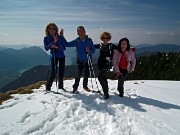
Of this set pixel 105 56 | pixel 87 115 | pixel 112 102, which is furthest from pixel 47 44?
pixel 87 115

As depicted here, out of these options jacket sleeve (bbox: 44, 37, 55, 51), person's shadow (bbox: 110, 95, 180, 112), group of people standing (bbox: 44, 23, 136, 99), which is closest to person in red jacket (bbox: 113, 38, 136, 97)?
group of people standing (bbox: 44, 23, 136, 99)

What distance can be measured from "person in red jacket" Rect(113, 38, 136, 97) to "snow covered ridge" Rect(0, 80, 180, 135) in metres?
1.20

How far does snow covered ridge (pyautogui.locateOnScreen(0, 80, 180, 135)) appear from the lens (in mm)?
6699

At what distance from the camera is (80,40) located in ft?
35.4

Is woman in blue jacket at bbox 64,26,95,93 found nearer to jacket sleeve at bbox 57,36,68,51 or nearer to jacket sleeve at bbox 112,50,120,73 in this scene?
jacket sleeve at bbox 57,36,68,51

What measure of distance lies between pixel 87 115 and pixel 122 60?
3.90 m

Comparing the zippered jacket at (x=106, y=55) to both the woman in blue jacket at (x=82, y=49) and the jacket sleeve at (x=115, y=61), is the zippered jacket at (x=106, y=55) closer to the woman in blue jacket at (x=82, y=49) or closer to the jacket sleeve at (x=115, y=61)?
the jacket sleeve at (x=115, y=61)

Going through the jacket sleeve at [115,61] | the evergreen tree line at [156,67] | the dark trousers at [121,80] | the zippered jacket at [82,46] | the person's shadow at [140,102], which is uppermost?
the zippered jacket at [82,46]

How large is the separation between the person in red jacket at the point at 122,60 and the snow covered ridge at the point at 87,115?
1.20m

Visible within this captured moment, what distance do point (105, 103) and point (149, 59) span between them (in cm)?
12867

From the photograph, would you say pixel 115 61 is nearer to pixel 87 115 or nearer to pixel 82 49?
pixel 82 49

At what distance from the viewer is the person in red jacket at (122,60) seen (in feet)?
34.5

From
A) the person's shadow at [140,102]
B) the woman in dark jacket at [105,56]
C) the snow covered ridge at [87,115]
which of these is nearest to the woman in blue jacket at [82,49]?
the woman in dark jacket at [105,56]

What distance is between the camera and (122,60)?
10.7 metres
